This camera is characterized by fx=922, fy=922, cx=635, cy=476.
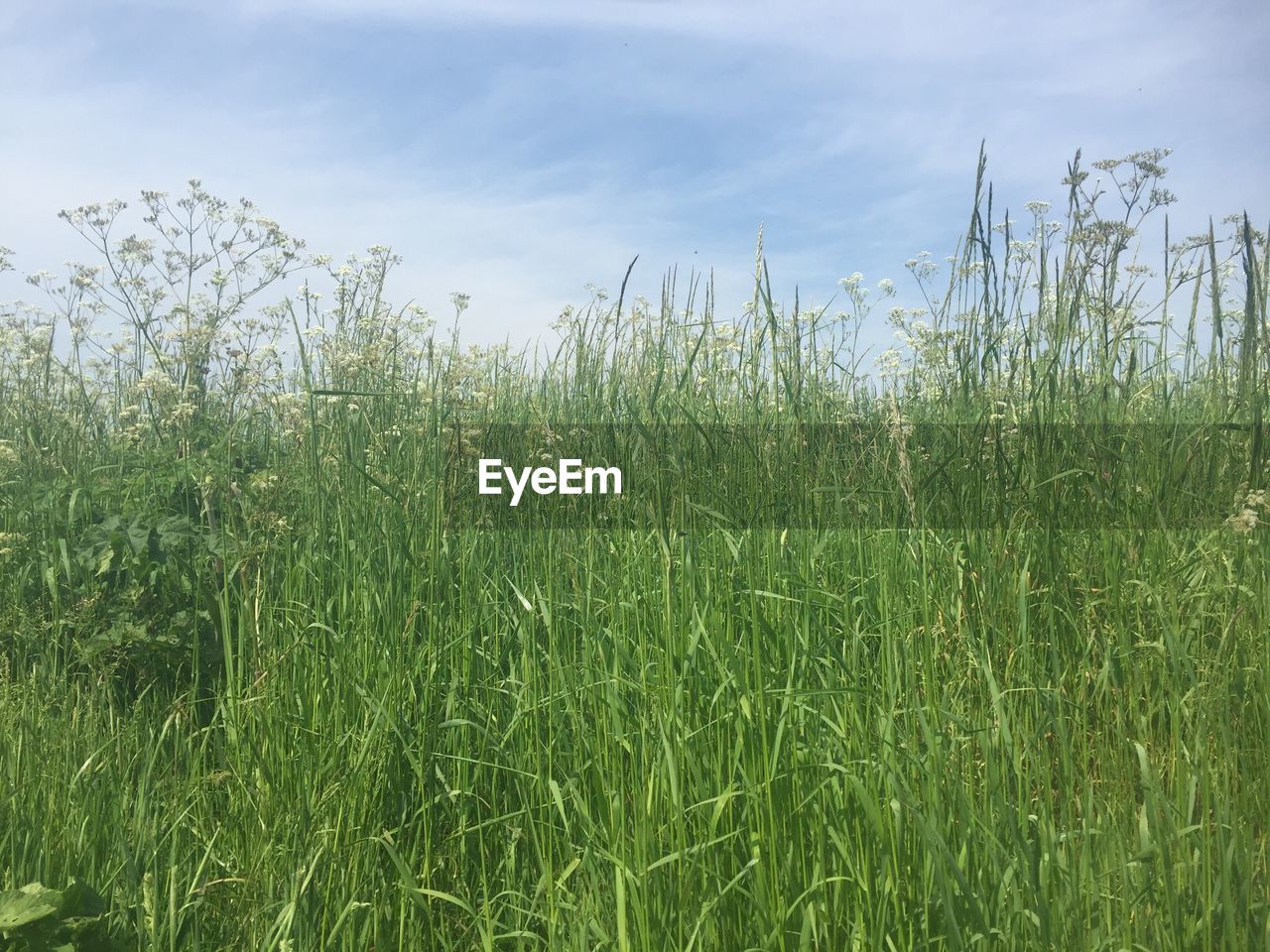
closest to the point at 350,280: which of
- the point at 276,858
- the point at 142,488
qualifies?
the point at 142,488

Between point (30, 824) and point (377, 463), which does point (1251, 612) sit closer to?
point (377, 463)

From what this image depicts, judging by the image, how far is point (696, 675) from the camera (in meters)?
2.01

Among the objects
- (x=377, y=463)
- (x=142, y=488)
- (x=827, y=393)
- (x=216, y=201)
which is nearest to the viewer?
(x=377, y=463)

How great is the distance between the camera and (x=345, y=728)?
222 cm

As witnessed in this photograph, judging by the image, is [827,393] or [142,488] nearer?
[827,393]

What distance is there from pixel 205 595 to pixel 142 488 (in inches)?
63.5

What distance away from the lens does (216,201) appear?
468 cm

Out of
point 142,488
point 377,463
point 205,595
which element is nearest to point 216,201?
point 142,488

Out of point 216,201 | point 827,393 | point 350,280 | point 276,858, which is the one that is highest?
point 216,201

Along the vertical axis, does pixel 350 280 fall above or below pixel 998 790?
above

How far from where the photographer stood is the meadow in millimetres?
1638

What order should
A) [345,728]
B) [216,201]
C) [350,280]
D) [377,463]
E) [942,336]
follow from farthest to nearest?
[216,201]
[350,280]
[377,463]
[942,336]
[345,728]

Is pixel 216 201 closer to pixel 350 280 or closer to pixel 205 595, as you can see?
pixel 350 280

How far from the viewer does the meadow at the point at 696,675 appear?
5.37ft
